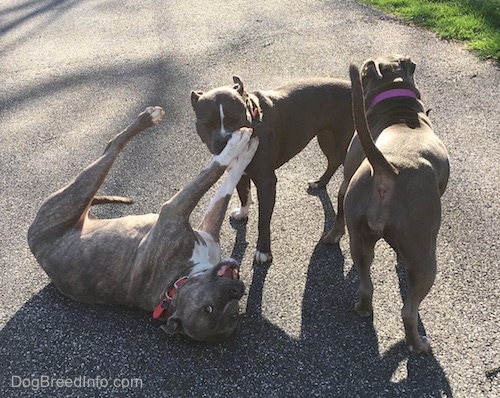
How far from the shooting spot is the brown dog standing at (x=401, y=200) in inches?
119

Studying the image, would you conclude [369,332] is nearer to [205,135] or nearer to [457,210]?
[457,210]

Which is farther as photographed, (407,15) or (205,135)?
(407,15)

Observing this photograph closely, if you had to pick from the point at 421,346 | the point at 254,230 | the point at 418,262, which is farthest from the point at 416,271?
the point at 254,230

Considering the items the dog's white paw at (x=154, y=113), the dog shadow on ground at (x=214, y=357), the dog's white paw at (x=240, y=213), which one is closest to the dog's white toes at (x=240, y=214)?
the dog's white paw at (x=240, y=213)

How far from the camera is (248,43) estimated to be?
7.94 metres

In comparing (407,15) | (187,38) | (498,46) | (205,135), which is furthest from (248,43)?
(205,135)

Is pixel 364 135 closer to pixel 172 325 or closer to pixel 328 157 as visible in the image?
pixel 172 325

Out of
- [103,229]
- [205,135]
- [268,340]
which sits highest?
[205,135]

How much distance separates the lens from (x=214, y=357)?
359 centimetres

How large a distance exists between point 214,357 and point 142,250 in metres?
0.88

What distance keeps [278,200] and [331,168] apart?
546 millimetres

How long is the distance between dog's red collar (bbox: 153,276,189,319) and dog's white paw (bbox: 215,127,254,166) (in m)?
0.92

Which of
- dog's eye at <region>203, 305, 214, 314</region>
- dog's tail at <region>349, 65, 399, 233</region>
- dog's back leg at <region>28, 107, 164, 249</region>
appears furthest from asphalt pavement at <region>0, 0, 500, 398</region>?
dog's tail at <region>349, 65, 399, 233</region>

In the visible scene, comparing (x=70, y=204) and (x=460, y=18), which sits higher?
(x=70, y=204)
